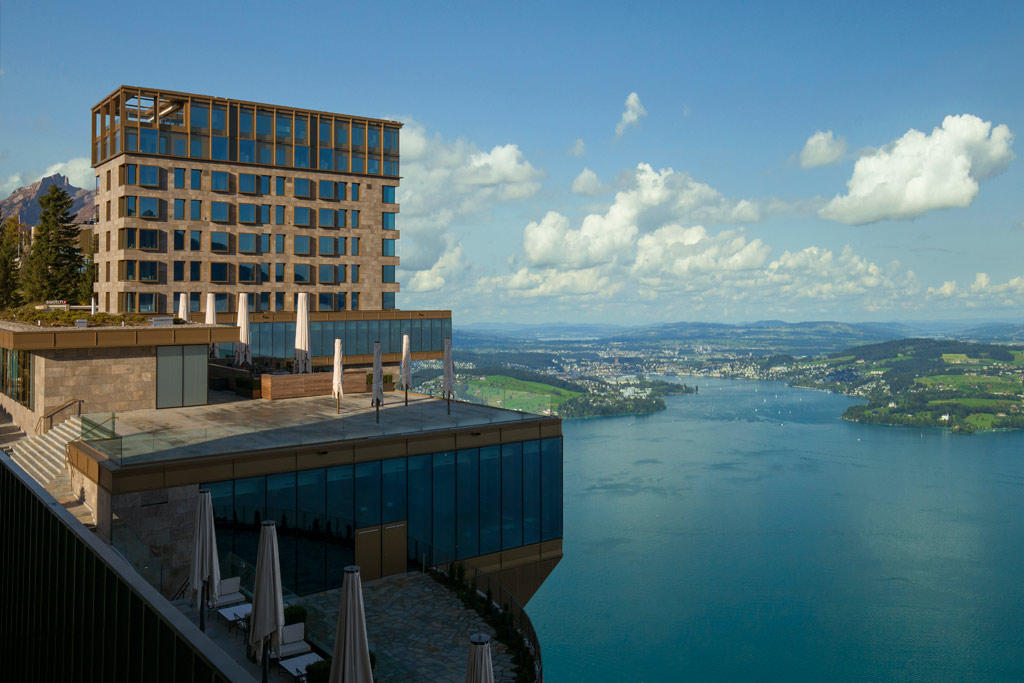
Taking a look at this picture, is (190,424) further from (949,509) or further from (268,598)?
(949,509)

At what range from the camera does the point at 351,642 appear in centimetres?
1352

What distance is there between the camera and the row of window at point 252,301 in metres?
64.1

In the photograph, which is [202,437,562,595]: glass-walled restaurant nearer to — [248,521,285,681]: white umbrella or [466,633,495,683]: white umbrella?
[248,521,285,681]: white umbrella

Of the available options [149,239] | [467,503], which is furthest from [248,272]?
[467,503]

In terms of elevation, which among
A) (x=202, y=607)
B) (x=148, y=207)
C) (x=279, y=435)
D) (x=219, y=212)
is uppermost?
(x=219, y=212)

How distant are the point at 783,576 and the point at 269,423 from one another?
97.7m

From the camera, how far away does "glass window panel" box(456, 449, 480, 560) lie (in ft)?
97.7

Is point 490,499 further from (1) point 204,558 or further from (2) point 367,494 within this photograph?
(1) point 204,558

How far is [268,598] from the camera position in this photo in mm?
15414

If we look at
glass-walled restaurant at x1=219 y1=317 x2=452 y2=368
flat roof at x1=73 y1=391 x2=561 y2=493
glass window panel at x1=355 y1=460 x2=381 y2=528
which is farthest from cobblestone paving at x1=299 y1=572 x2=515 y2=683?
glass-walled restaurant at x1=219 y1=317 x2=452 y2=368

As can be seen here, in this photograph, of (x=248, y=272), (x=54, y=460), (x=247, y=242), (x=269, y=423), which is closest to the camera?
(x=54, y=460)

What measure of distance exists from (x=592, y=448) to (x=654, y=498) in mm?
49504

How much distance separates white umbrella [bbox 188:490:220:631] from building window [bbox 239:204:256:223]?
54.4 meters

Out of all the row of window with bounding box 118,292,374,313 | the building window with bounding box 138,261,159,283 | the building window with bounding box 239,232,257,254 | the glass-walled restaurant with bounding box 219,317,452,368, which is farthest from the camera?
the glass-walled restaurant with bounding box 219,317,452,368
